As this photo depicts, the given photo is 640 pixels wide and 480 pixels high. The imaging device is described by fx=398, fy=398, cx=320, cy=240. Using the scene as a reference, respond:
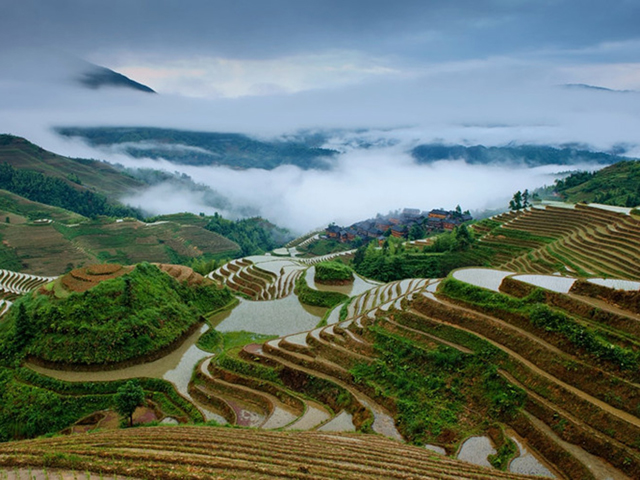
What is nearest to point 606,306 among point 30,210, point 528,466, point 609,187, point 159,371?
point 528,466

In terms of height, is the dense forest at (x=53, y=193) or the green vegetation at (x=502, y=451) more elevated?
the dense forest at (x=53, y=193)

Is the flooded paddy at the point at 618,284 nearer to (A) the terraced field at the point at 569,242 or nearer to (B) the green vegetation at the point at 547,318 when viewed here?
(B) the green vegetation at the point at 547,318

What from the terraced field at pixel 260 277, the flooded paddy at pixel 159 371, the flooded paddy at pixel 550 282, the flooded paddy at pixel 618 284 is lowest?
the flooded paddy at pixel 159 371

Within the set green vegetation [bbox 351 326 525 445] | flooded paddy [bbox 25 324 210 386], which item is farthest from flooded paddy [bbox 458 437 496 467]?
flooded paddy [bbox 25 324 210 386]

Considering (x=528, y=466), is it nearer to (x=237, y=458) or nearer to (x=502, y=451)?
(x=502, y=451)

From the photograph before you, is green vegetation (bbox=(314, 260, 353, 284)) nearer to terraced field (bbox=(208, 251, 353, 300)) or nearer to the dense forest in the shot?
terraced field (bbox=(208, 251, 353, 300))

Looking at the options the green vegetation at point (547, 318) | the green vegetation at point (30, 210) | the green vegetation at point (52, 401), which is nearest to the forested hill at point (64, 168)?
the green vegetation at point (30, 210)
